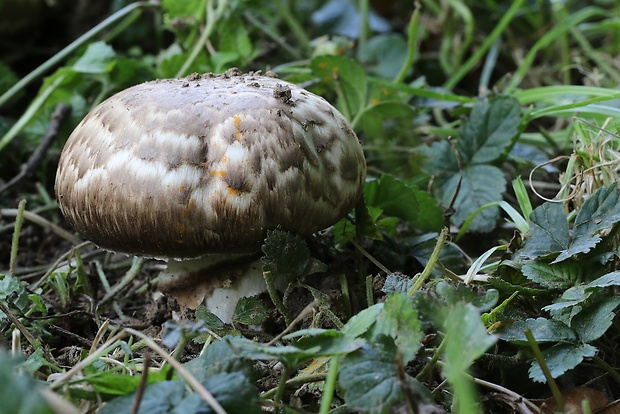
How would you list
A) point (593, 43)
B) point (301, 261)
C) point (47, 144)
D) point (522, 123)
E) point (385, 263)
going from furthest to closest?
point (593, 43), point (47, 144), point (522, 123), point (385, 263), point (301, 261)

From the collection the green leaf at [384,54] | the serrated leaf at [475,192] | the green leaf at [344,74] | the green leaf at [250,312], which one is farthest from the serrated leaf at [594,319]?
the green leaf at [384,54]

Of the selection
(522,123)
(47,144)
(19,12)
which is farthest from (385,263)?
(19,12)

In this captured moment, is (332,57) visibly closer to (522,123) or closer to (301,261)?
(522,123)

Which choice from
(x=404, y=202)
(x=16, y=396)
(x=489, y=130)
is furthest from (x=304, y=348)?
(x=489, y=130)

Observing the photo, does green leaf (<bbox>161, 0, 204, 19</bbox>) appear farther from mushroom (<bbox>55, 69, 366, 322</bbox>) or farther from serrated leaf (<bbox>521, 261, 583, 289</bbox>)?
serrated leaf (<bbox>521, 261, 583, 289</bbox>)

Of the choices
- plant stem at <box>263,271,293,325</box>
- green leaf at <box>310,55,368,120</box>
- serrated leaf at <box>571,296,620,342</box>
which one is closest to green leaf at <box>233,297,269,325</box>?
plant stem at <box>263,271,293,325</box>

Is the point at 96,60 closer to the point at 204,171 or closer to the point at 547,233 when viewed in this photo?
the point at 204,171
